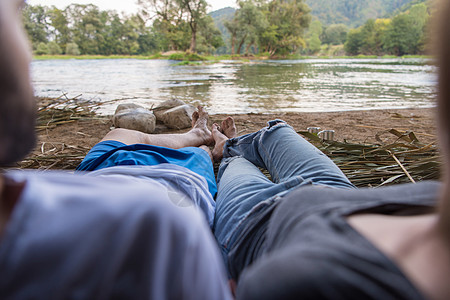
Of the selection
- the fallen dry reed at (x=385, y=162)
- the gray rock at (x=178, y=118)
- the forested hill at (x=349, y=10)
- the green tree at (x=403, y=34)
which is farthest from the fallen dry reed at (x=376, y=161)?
the forested hill at (x=349, y=10)

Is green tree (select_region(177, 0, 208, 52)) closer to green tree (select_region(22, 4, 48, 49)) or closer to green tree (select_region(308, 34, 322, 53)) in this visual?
green tree (select_region(22, 4, 48, 49))

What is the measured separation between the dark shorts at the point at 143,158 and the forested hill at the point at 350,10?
16945cm

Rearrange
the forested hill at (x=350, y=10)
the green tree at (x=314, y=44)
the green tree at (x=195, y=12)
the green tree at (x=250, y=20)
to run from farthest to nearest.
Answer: the forested hill at (x=350, y=10), the green tree at (x=314, y=44), the green tree at (x=250, y=20), the green tree at (x=195, y=12)

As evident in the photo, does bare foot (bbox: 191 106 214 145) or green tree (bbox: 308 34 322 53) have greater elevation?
green tree (bbox: 308 34 322 53)

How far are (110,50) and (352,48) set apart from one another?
193ft

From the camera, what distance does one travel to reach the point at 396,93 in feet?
27.0

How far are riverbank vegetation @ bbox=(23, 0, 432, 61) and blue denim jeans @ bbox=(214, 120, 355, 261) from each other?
111 ft

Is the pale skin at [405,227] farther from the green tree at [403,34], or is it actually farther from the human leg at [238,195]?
the green tree at [403,34]

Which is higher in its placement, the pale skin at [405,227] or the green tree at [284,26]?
the green tree at [284,26]

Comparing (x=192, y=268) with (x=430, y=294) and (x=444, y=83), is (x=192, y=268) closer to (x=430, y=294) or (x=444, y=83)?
(x=430, y=294)

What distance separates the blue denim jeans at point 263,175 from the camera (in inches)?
47.4

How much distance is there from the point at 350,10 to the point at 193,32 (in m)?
150

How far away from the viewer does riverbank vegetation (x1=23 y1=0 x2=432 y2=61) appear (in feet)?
150

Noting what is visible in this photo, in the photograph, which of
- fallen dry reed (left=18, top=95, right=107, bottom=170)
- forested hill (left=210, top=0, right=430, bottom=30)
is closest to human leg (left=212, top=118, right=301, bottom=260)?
fallen dry reed (left=18, top=95, right=107, bottom=170)
